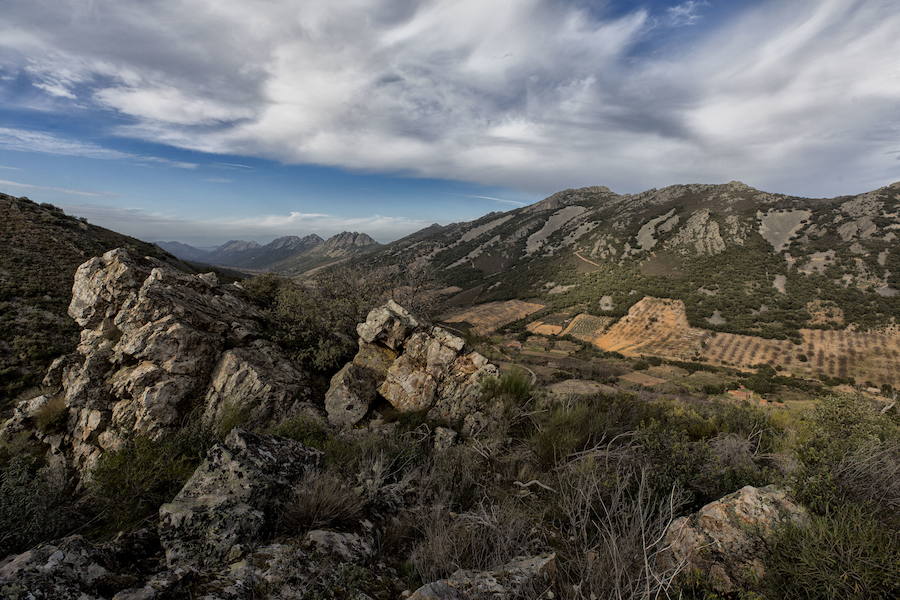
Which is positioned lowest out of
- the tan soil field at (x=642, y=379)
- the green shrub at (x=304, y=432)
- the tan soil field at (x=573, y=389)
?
the tan soil field at (x=642, y=379)

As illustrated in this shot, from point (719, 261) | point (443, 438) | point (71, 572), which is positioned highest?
point (719, 261)

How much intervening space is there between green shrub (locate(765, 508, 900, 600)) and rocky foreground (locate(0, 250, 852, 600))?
183 millimetres

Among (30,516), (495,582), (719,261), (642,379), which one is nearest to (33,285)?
(30,516)

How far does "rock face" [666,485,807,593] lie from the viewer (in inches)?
86.8

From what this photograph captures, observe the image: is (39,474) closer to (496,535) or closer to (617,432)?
(496,535)

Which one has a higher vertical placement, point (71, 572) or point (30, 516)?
point (71, 572)

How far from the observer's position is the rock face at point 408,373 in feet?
22.1

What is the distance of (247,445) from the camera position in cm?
326

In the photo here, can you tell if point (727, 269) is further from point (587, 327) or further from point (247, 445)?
point (247, 445)

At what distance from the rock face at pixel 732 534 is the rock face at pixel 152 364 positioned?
19.8 feet

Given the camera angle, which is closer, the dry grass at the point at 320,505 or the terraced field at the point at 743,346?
the dry grass at the point at 320,505

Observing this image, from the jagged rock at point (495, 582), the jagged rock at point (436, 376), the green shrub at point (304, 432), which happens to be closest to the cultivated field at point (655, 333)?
the jagged rock at point (436, 376)

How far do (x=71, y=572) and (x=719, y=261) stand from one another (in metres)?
94.4

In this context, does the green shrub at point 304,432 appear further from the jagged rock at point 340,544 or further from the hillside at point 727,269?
the hillside at point 727,269
